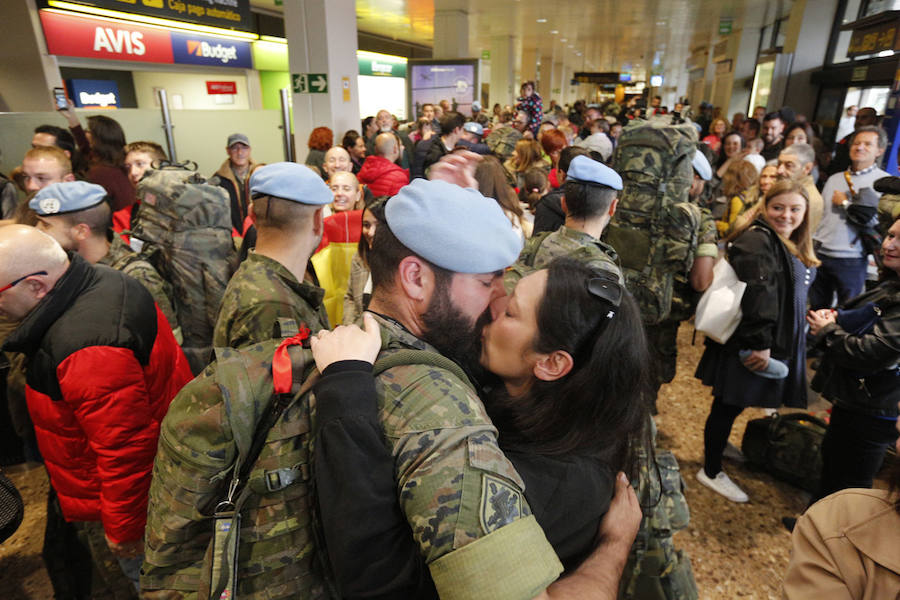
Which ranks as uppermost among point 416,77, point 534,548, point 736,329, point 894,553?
point 416,77

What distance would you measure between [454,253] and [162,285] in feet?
7.45

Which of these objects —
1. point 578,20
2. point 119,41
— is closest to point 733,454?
point 119,41

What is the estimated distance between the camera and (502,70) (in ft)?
72.4

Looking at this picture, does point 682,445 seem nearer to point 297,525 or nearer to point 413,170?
point 297,525

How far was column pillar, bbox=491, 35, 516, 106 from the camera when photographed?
69.9 ft

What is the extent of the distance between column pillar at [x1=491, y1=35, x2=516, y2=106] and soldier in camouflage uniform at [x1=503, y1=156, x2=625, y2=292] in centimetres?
2023

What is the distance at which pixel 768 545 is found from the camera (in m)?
2.86

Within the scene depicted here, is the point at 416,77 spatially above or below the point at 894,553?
above

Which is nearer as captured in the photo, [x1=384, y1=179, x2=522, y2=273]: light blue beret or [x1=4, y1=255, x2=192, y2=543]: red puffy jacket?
[x1=384, y1=179, x2=522, y2=273]: light blue beret

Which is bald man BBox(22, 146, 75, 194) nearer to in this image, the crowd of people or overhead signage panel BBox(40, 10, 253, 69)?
the crowd of people

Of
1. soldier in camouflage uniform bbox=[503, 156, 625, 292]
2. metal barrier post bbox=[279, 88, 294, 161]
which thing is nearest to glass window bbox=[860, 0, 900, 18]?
soldier in camouflage uniform bbox=[503, 156, 625, 292]

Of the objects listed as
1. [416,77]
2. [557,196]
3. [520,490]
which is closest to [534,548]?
[520,490]

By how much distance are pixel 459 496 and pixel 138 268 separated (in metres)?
2.53

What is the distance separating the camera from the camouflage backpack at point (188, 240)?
2832 millimetres
